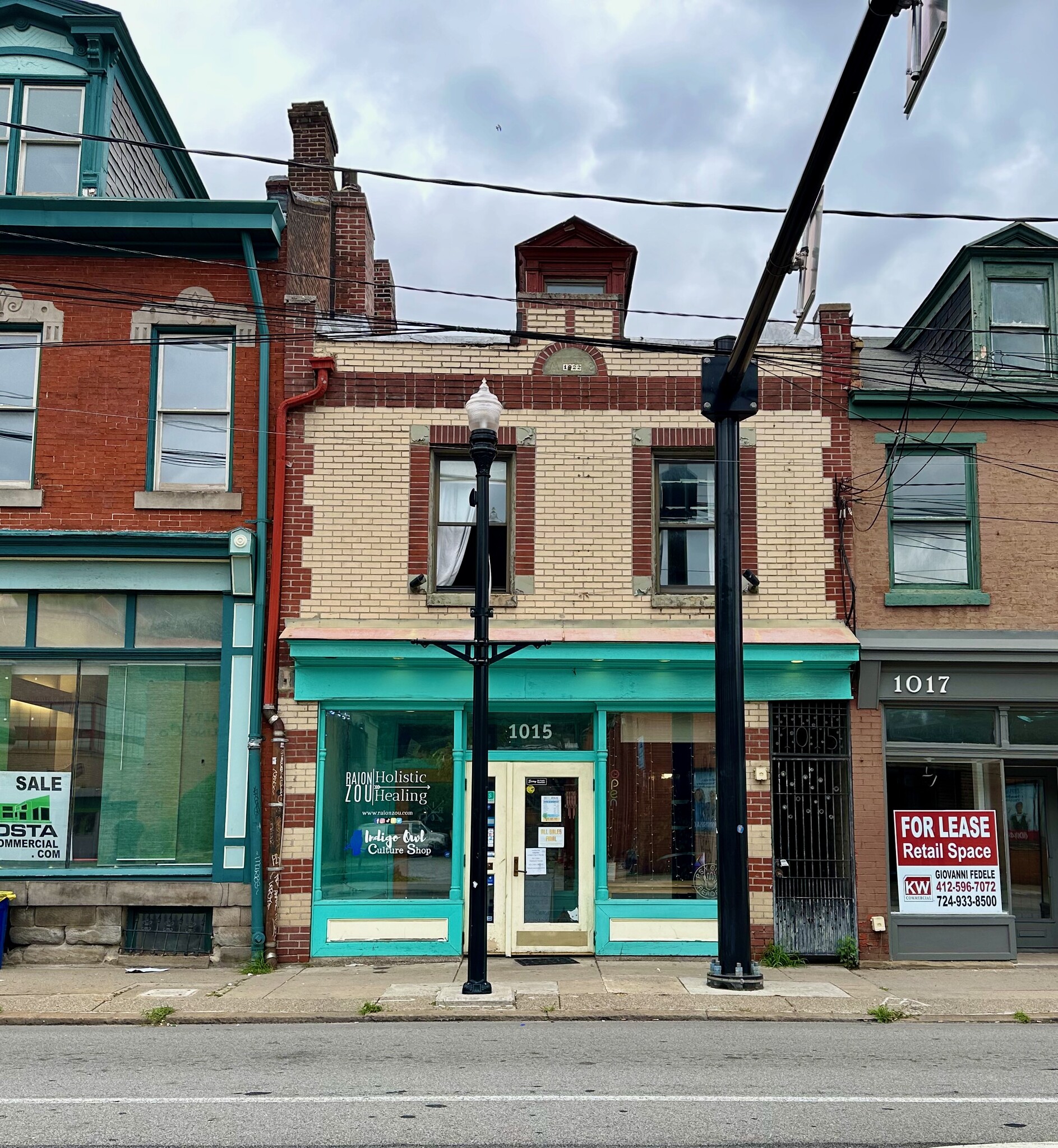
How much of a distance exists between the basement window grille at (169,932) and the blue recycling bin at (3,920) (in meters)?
1.27

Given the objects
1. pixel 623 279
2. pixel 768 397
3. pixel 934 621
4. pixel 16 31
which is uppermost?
pixel 16 31

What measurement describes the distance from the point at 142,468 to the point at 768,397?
752cm

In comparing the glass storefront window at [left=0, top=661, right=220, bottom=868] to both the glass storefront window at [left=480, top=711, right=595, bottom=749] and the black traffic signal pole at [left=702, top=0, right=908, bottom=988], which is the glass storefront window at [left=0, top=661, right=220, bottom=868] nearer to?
the glass storefront window at [left=480, top=711, right=595, bottom=749]

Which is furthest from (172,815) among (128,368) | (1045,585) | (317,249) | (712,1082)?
(1045,585)

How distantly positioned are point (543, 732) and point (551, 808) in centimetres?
88

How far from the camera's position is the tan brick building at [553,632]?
46.0 ft

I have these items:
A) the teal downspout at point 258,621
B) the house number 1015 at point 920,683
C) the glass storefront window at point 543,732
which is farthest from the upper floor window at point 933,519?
the teal downspout at point 258,621

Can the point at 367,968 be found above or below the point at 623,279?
below

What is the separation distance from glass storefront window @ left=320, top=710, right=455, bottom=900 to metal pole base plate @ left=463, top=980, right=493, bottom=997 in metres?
2.49

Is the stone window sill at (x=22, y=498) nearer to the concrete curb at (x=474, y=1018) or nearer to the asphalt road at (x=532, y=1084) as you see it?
the concrete curb at (x=474, y=1018)

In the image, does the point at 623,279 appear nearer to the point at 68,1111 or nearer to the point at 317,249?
the point at 317,249

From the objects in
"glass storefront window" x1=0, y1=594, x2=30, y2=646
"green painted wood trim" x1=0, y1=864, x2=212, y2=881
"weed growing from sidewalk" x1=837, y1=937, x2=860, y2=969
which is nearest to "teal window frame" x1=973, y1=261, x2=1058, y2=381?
"weed growing from sidewalk" x1=837, y1=937, x2=860, y2=969

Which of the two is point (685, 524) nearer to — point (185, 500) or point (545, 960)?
point (545, 960)

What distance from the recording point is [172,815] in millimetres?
14281
